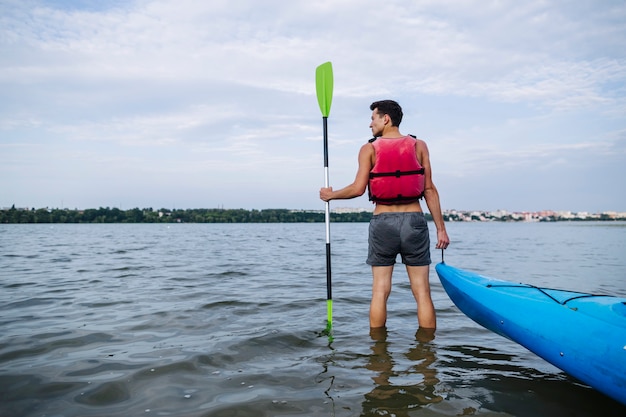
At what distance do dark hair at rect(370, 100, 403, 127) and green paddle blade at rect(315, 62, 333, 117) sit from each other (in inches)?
47.7

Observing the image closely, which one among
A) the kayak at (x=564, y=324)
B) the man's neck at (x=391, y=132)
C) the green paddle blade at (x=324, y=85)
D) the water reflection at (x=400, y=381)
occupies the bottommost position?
the water reflection at (x=400, y=381)

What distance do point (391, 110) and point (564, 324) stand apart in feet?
7.77

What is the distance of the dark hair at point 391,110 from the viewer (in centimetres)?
430

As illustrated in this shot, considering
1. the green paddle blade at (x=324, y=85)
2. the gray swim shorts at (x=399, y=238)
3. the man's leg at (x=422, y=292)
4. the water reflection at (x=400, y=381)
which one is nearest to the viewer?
the water reflection at (x=400, y=381)

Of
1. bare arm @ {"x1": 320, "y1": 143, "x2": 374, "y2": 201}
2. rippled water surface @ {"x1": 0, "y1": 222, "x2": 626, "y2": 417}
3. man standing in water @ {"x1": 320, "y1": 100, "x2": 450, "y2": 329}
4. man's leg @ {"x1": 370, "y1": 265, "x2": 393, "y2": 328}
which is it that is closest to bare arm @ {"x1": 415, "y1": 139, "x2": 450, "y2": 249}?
man standing in water @ {"x1": 320, "y1": 100, "x2": 450, "y2": 329}

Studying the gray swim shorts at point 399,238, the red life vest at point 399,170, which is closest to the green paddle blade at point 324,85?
the red life vest at point 399,170

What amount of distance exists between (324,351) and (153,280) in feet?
19.1

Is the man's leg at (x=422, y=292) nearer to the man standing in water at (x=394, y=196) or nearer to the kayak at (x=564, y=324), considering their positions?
the man standing in water at (x=394, y=196)

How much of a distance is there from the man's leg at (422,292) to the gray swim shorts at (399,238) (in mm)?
74

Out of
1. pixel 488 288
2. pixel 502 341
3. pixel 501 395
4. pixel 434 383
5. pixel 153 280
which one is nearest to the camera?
pixel 501 395

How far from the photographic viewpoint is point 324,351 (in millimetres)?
4137

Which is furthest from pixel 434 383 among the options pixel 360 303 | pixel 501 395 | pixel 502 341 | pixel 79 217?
pixel 79 217

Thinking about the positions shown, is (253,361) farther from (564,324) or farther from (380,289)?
(564,324)

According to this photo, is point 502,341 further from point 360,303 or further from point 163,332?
point 163,332
